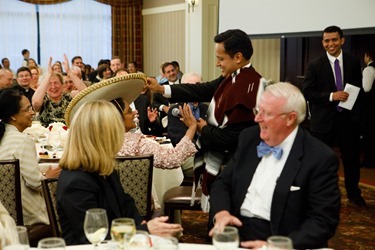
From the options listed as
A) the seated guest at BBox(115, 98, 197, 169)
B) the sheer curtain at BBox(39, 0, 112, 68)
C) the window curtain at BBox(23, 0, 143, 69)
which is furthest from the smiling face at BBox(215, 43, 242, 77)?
the sheer curtain at BBox(39, 0, 112, 68)

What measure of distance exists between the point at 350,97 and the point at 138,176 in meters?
2.73

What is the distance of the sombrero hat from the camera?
3551 mm

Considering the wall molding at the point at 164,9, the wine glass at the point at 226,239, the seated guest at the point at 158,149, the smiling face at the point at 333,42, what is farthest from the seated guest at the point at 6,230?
the wall molding at the point at 164,9

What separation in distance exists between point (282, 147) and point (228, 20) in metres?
6.48

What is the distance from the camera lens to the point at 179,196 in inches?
170

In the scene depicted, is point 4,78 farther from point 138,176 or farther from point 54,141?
point 138,176

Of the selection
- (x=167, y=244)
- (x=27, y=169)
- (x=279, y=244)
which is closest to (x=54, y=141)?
(x=27, y=169)

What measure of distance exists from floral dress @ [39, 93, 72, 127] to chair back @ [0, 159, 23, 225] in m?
2.77

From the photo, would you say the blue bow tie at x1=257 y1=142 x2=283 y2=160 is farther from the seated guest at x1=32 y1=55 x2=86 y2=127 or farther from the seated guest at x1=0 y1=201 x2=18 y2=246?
the seated guest at x1=32 y1=55 x2=86 y2=127

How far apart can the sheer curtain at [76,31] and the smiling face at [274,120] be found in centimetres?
1268

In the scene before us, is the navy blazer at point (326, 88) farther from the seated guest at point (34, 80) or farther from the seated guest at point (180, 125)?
the seated guest at point (34, 80)

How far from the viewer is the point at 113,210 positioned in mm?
A: 2654

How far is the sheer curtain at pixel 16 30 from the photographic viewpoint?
14211 millimetres

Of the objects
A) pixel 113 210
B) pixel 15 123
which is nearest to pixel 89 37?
pixel 15 123
